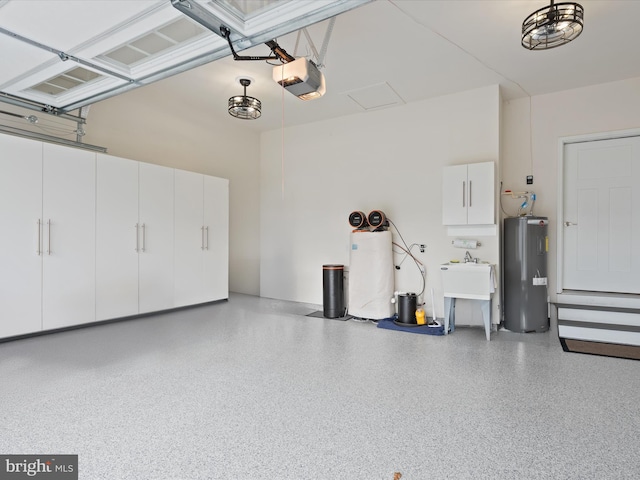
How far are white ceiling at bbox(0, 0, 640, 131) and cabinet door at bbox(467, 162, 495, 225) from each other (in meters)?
1.14

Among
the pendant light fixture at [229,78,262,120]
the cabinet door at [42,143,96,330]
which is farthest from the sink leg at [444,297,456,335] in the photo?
the cabinet door at [42,143,96,330]

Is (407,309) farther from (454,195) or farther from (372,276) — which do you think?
(454,195)

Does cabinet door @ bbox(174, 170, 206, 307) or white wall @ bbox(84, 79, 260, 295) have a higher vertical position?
white wall @ bbox(84, 79, 260, 295)

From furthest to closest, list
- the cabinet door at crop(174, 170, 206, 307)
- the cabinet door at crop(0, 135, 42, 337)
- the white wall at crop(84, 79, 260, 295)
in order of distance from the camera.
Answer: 1. the cabinet door at crop(174, 170, 206, 307)
2. the white wall at crop(84, 79, 260, 295)
3. the cabinet door at crop(0, 135, 42, 337)

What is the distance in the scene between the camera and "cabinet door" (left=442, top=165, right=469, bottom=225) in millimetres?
4457

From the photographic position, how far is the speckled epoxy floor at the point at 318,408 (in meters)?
1.70

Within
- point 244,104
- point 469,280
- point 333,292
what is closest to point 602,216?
point 469,280

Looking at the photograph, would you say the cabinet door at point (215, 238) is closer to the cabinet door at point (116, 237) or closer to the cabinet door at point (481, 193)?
the cabinet door at point (116, 237)

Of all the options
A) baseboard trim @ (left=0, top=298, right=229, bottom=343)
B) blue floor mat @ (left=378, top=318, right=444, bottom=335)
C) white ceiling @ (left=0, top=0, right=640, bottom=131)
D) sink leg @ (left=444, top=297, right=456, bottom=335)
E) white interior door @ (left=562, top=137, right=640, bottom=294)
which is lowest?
blue floor mat @ (left=378, top=318, right=444, bottom=335)

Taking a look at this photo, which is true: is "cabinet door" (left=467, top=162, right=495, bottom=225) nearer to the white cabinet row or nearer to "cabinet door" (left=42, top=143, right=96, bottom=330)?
the white cabinet row

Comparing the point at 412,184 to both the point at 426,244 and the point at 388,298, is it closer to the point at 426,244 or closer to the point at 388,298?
the point at 426,244

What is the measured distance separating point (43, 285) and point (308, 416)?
3370 millimetres

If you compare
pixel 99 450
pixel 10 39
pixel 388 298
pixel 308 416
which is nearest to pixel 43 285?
pixel 10 39

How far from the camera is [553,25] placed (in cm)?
268
